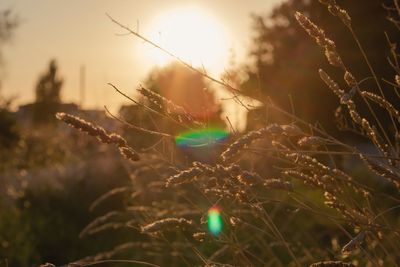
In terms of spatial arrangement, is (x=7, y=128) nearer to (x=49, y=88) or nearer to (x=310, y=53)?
(x=310, y=53)

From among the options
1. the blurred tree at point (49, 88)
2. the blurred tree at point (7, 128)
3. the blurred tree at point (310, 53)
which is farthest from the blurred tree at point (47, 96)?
the blurred tree at point (310, 53)

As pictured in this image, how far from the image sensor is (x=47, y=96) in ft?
181

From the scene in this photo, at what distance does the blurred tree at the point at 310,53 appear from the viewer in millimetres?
15309

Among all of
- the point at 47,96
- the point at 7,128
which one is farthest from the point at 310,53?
the point at 47,96

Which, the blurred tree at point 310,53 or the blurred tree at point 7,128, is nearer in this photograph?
the blurred tree at point 310,53

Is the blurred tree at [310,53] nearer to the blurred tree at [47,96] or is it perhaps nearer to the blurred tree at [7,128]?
the blurred tree at [7,128]

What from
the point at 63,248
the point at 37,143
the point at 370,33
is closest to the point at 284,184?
the point at 63,248

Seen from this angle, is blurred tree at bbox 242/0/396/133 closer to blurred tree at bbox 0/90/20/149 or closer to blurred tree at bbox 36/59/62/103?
blurred tree at bbox 0/90/20/149

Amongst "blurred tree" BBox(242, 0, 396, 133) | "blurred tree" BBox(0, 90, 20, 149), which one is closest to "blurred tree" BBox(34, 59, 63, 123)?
"blurred tree" BBox(0, 90, 20, 149)

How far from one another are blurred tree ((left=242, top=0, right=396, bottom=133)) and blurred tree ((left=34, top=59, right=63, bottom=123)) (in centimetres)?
3613

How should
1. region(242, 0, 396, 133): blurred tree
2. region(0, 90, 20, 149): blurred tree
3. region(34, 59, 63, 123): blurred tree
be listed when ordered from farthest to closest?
1. region(34, 59, 63, 123): blurred tree
2. region(0, 90, 20, 149): blurred tree
3. region(242, 0, 396, 133): blurred tree

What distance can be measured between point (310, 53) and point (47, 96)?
138ft

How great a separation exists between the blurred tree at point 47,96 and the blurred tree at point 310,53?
36130 millimetres

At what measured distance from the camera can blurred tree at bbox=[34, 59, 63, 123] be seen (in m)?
53.8
